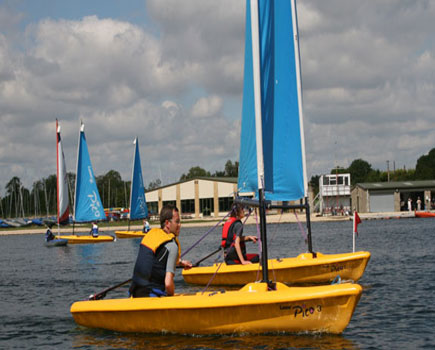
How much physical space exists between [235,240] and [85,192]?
31.6 metres

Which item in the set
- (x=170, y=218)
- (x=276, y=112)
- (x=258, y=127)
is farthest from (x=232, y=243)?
(x=170, y=218)

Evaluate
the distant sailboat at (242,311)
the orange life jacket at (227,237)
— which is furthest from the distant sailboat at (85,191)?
the distant sailboat at (242,311)

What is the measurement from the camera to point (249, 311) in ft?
32.8

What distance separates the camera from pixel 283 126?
14.6 m

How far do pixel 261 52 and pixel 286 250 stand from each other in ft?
57.5

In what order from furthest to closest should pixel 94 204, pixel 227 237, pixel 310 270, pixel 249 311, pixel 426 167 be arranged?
pixel 426 167, pixel 94 204, pixel 310 270, pixel 227 237, pixel 249 311

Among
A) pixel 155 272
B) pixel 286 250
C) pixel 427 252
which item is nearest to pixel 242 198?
pixel 155 272

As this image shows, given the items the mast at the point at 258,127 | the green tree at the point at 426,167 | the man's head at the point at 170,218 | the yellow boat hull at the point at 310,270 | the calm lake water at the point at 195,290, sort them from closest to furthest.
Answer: the man's head at the point at 170,218 < the calm lake water at the point at 195,290 < the mast at the point at 258,127 < the yellow boat hull at the point at 310,270 < the green tree at the point at 426,167

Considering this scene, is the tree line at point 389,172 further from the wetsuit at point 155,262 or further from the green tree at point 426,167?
the wetsuit at point 155,262

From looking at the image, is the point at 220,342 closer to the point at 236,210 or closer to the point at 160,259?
the point at 160,259

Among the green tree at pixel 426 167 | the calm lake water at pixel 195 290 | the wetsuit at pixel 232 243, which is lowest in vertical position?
the calm lake water at pixel 195 290

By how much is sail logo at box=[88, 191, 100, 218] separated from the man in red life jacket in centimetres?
3025

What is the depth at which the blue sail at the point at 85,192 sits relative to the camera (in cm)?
4438

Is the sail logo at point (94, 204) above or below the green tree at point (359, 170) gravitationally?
below
